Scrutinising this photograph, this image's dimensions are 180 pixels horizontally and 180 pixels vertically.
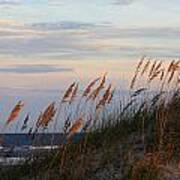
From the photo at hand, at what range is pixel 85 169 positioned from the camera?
451 inches

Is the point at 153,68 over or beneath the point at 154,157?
over

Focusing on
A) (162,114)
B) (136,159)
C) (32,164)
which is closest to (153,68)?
(162,114)

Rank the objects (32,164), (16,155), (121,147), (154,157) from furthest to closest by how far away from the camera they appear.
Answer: (16,155) < (32,164) < (121,147) < (154,157)

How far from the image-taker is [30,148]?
13031mm

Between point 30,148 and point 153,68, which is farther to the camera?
point 30,148

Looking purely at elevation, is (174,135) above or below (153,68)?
below

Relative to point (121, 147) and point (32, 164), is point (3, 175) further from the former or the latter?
point (121, 147)

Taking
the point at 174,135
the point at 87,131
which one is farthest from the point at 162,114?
the point at 87,131

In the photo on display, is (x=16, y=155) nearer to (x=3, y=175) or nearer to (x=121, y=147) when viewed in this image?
(x=3, y=175)

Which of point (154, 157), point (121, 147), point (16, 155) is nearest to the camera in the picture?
point (154, 157)

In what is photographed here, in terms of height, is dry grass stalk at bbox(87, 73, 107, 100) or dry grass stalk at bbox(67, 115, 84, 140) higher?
dry grass stalk at bbox(87, 73, 107, 100)

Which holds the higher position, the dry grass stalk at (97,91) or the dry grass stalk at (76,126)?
the dry grass stalk at (97,91)

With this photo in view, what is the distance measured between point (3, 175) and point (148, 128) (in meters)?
2.35

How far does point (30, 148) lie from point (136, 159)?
2.47 metres
